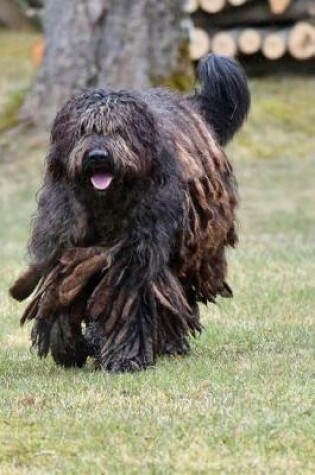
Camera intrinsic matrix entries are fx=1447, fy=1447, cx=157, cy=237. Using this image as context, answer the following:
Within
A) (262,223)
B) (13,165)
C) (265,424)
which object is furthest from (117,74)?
(265,424)

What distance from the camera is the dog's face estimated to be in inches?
287

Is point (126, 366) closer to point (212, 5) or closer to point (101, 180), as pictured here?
point (101, 180)

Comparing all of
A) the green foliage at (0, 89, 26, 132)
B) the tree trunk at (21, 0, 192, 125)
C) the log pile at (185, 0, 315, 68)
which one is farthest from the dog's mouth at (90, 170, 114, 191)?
the log pile at (185, 0, 315, 68)

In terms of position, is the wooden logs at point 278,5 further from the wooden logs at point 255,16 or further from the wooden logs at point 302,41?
the wooden logs at point 302,41

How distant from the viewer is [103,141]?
7.32 metres

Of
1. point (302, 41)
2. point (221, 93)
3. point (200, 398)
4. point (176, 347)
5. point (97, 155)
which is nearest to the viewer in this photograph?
point (200, 398)

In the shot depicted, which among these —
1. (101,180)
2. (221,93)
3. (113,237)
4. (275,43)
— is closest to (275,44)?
(275,43)

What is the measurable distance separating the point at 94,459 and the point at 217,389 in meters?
1.31

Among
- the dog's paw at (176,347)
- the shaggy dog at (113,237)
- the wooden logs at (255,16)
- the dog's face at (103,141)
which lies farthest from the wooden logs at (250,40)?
the dog's face at (103,141)

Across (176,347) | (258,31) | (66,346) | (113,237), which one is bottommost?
(258,31)

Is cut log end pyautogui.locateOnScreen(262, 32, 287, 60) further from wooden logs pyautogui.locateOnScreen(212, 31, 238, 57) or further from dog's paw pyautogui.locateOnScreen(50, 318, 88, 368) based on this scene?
dog's paw pyautogui.locateOnScreen(50, 318, 88, 368)

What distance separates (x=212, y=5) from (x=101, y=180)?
16002 millimetres

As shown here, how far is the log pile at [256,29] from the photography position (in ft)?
74.9

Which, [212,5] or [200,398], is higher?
[200,398]
